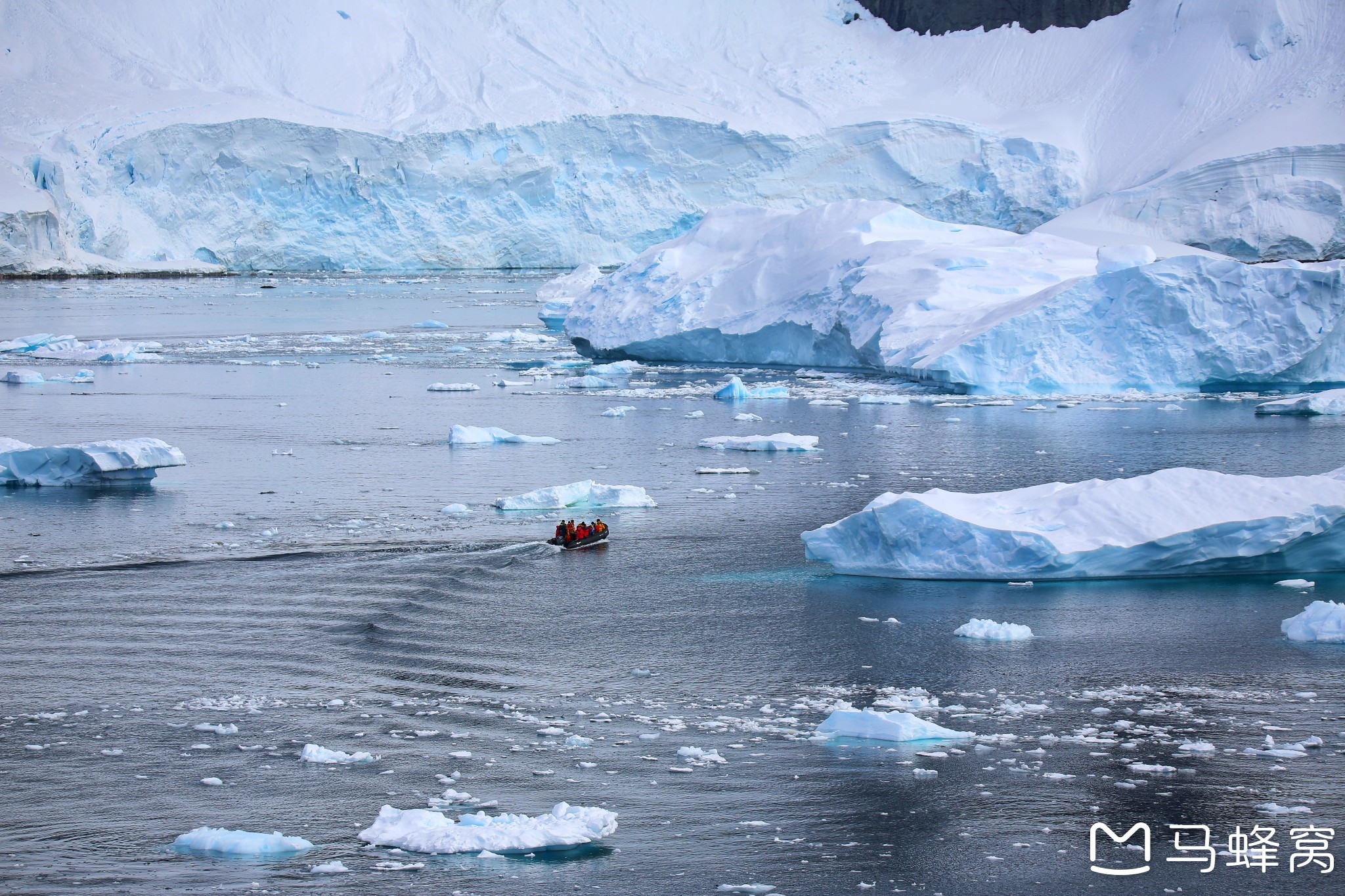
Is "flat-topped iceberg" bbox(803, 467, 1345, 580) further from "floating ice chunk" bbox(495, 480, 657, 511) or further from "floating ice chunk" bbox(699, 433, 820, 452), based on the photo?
"floating ice chunk" bbox(699, 433, 820, 452)

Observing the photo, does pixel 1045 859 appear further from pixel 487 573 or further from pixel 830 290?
pixel 830 290

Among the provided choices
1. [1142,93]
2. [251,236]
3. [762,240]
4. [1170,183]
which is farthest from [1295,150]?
[251,236]

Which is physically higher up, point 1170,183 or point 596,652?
point 1170,183

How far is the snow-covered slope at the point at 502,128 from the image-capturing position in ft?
139

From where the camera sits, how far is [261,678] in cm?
689

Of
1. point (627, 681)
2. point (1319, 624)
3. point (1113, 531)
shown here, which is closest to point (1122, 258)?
point (1113, 531)

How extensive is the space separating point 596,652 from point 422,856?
2.60 meters

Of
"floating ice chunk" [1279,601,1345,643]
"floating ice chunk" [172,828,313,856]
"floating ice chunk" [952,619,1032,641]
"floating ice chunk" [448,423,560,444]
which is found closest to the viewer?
"floating ice chunk" [172,828,313,856]

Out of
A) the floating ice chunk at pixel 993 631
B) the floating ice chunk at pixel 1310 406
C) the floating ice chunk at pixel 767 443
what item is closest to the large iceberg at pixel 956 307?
the floating ice chunk at pixel 1310 406

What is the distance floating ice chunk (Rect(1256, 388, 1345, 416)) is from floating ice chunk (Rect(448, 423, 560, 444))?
850cm

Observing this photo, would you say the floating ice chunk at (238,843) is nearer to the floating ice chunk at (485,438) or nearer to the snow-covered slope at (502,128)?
the floating ice chunk at (485,438)

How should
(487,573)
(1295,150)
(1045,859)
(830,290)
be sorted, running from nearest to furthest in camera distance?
1. (1045,859)
2. (487,573)
3. (830,290)
4. (1295,150)

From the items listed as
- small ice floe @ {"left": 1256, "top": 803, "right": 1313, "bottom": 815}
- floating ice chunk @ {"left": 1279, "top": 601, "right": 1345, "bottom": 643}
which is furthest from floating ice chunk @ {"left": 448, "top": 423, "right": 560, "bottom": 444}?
small ice floe @ {"left": 1256, "top": 803, "right": 1313, "bottom": 815}

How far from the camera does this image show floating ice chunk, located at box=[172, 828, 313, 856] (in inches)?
190
